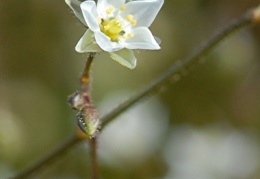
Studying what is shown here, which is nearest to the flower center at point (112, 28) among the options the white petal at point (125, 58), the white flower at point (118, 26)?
the white flower at point (118, 26)

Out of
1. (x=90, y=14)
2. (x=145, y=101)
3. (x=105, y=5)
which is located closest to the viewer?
(x=90, y=14)

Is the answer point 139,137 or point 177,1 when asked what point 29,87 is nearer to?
point 139,137

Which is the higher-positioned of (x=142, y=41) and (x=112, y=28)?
(x=112, y=28)

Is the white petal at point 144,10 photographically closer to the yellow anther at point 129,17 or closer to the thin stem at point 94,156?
the yellow anther at point 129,17

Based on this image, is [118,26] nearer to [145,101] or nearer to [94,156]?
[94,156]

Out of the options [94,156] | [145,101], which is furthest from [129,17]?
[145,101]

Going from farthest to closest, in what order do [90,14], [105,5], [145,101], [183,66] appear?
[145,101] < [183,66] < [105,5] < [90,14]

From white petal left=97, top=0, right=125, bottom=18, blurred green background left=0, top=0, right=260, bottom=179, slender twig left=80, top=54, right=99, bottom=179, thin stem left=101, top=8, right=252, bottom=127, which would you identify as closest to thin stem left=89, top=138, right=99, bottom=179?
slender twig left=80, top=54, right=99, bottom=179
